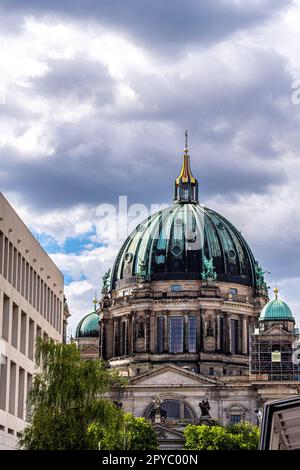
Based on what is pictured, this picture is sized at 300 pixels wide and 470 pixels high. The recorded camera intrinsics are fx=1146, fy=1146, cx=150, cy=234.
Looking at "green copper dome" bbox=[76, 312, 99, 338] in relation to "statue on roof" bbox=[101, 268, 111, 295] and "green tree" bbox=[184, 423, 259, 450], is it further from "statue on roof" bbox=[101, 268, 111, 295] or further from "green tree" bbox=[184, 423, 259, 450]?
"green tree" bbox=[184, 423, 259, 450]

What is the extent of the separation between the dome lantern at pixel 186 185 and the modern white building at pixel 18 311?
302ft

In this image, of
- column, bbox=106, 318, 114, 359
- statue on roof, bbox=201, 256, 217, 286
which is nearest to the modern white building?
statue on roof, bbox=201, 256, 217, 286

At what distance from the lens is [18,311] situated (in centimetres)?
6256

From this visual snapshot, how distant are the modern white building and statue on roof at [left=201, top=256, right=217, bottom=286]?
250 ft

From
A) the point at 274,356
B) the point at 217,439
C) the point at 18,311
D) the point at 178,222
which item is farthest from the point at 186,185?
the point at 18,311

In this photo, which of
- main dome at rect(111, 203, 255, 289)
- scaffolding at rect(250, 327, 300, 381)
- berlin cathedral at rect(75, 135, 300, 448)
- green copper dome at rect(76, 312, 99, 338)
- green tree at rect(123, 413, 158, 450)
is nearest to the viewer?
green tree at rect(123, 413, 158, 450)

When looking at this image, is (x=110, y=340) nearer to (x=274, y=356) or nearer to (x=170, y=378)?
(x=170, y=378)

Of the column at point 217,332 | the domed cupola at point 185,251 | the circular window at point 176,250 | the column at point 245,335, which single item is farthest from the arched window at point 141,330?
the column at point 245,335

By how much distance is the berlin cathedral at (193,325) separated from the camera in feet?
458

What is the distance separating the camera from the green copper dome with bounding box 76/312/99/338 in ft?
565

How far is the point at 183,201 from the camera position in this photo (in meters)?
164
